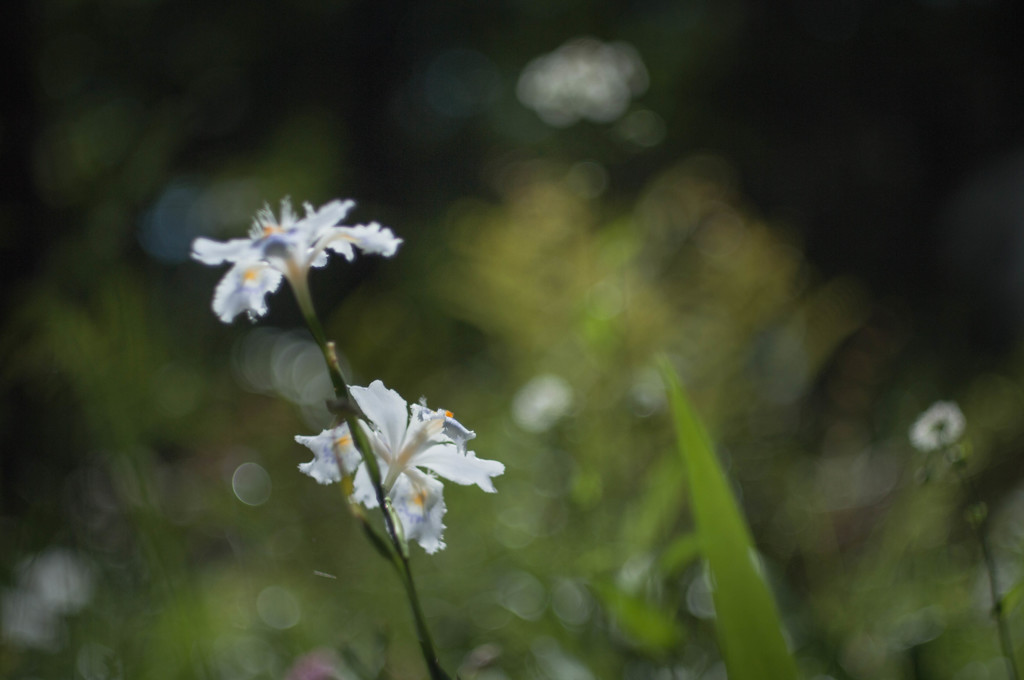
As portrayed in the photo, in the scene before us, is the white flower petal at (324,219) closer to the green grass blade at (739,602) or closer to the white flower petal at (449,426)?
the white flower petal at (449,426)

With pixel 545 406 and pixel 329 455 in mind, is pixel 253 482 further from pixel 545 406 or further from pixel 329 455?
pixel 329 455

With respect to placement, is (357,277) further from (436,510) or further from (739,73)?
(436,510)

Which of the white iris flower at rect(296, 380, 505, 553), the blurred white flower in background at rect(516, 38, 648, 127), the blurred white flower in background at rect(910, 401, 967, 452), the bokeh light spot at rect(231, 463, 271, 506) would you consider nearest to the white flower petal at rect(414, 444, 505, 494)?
the white iris flower at rect(296, 380, 505, 553)

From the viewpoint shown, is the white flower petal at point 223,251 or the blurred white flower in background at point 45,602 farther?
the blurred white flower in background at point 45,602

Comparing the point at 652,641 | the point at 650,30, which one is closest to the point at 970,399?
the point at 652,641

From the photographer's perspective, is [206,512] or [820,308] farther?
[820,308]

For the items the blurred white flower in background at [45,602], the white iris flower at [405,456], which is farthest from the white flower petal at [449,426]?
the blurred white flower in background at [45,602]

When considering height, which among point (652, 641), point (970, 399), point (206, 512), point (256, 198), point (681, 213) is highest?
point (256, 198)

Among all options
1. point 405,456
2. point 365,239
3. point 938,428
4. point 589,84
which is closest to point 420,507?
point 405,456
